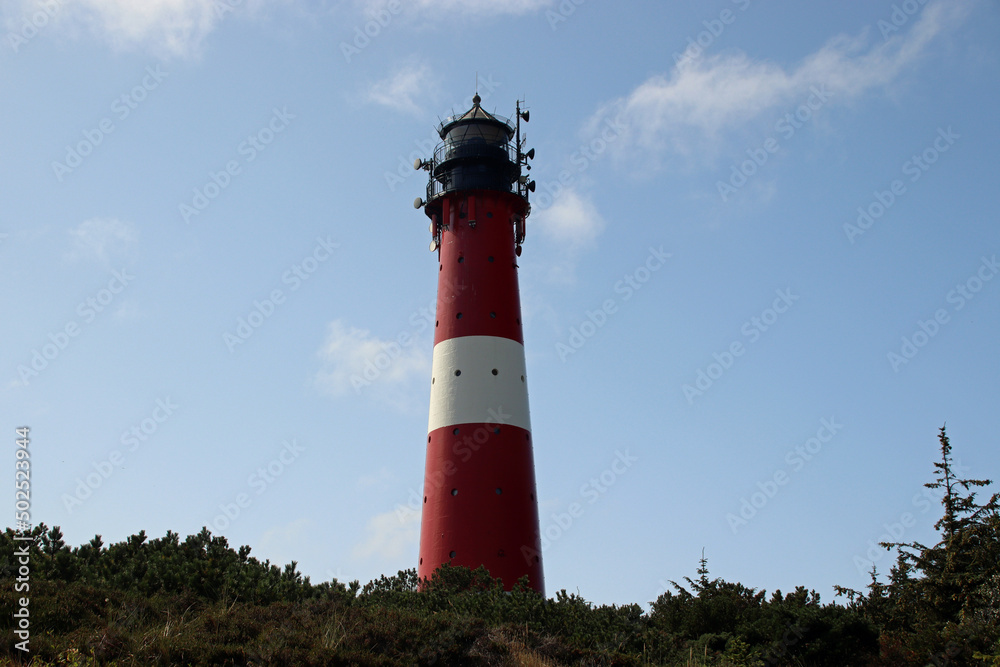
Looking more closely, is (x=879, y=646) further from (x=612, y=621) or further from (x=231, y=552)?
(x=231, y=552)

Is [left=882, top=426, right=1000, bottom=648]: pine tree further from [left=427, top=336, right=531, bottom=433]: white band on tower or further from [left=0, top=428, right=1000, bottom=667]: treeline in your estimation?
[left=427, top=336, right=531, bottom=433]: white band on tower

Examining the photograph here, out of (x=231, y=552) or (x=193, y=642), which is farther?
(x=231, y=552)

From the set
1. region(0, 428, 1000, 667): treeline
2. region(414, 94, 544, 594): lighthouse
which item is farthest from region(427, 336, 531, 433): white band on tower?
region(0, 428, 1000, 667): treeline

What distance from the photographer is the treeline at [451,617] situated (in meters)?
14.6

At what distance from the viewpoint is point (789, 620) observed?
2006 cm

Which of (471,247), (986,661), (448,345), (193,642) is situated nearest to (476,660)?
(193,642)

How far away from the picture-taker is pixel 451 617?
19109 mm

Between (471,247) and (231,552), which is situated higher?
(471,247)

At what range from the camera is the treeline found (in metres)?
14.6

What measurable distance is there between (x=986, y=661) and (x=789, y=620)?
431 centimetres

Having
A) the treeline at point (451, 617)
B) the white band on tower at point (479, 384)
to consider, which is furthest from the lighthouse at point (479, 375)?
the treeline at point (451, 617)

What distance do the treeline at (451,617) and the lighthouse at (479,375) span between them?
13.3ft

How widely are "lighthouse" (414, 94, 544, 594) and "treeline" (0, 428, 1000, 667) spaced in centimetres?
406

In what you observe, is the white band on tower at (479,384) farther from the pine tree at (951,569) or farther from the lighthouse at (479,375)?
the pine tree at (951,569)
